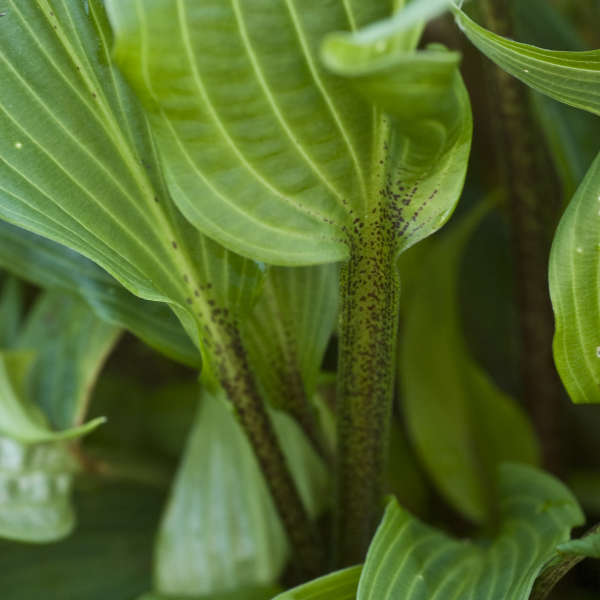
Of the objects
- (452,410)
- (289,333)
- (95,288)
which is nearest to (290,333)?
(289,333)

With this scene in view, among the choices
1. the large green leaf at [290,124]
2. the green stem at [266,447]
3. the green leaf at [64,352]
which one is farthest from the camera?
the green leaf at [64,352]

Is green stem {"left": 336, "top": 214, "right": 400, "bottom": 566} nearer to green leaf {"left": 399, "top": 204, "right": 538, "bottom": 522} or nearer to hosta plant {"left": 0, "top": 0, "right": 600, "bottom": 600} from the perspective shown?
hosta plant {"left": 0, "top": 0, "right": 600, "bottom": 600}

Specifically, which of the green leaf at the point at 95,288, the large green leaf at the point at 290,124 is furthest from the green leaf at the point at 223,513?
the large green leaf at the point at 290,124

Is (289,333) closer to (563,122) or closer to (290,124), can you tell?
(290,124)

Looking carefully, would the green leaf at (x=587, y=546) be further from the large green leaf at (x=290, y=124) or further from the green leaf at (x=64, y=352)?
→ the green leaf at (x=64, y=352)

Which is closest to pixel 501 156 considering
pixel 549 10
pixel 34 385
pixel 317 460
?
pixel 549 10
